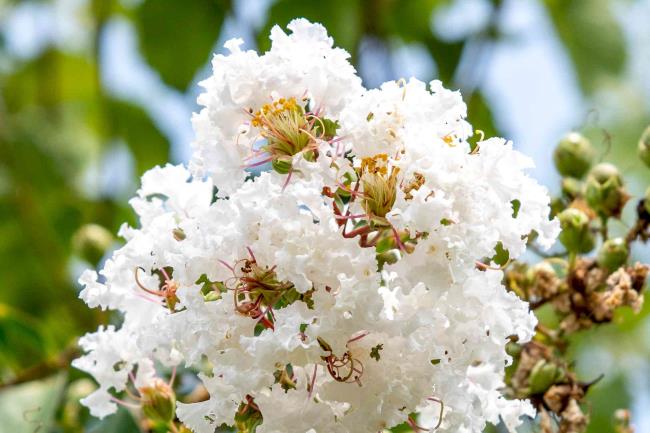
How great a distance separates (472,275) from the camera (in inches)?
33.7

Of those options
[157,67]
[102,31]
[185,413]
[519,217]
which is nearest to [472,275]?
[519,217]

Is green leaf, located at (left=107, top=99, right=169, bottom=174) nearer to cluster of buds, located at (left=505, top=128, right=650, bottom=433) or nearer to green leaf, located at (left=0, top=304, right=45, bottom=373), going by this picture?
green leaf, located at (left=0, top=304, right=45, bottom=373)

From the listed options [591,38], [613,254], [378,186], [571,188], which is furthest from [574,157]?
[591,38]

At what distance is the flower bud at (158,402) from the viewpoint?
1042 millimetres

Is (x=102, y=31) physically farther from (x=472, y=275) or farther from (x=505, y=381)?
(x=472, y=275)

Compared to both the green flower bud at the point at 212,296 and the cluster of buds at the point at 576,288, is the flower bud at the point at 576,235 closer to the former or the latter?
the cluster of buds at the point at 576,288

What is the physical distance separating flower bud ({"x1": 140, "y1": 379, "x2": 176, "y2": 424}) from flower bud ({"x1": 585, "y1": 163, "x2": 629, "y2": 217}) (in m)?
0.49

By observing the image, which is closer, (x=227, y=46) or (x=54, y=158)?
(x=227, y=46)

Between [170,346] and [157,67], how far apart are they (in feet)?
3.13

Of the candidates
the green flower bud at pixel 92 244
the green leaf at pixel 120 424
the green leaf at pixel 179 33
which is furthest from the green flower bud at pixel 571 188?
the green leaf at pixel 179 33

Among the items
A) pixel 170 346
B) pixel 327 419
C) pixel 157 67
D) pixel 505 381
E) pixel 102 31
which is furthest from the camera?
pixel 102 31

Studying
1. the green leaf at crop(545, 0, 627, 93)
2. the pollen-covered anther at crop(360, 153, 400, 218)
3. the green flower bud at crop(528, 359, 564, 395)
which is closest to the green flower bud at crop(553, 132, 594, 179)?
the green flower bud at crop(528, 359, 564, 395)

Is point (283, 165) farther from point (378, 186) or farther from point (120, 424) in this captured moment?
point (120, 424)

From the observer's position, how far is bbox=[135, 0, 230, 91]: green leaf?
1806mm
